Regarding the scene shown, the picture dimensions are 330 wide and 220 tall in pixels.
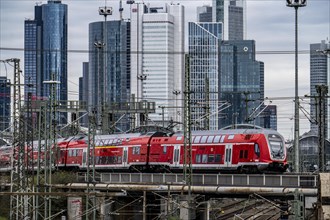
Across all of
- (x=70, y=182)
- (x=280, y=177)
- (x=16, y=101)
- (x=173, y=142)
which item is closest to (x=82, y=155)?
(x=70, y=182)

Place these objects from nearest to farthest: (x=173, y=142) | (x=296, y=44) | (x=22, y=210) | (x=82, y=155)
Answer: (x=296, y=44) → (x=22, y=210) → (x=173, y=142) → (x=82, y=155)

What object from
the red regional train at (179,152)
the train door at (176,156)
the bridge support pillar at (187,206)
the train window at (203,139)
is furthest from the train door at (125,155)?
the bridge support pillar at (187,206)

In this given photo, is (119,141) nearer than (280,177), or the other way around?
(280,177)

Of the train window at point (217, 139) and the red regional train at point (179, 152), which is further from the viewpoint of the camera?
the train window at point (217, 139)

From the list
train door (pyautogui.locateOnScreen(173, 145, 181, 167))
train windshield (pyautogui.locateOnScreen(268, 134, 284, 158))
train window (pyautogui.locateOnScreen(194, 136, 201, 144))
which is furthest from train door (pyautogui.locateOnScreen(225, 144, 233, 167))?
train door (pyautogui.locateOnScreen(173, 145, 181, 167))

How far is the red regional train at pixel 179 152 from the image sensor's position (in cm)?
6469

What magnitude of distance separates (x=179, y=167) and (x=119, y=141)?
9.59 meters

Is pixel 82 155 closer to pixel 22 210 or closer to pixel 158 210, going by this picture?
pixel 158 210

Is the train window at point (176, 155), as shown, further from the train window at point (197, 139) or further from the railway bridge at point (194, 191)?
the railway bridge at point (194, 191)

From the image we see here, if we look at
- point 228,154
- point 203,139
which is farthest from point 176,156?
point 228,154

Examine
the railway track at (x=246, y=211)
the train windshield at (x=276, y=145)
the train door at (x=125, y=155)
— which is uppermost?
the train windshield at (x=276, y=145)

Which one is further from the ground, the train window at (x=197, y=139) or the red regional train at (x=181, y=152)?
the train window at (x=197, y=139)

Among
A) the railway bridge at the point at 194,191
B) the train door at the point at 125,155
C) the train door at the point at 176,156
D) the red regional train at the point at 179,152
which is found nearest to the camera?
the railway bridge at the point at 194,191

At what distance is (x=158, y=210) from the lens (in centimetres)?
7694
